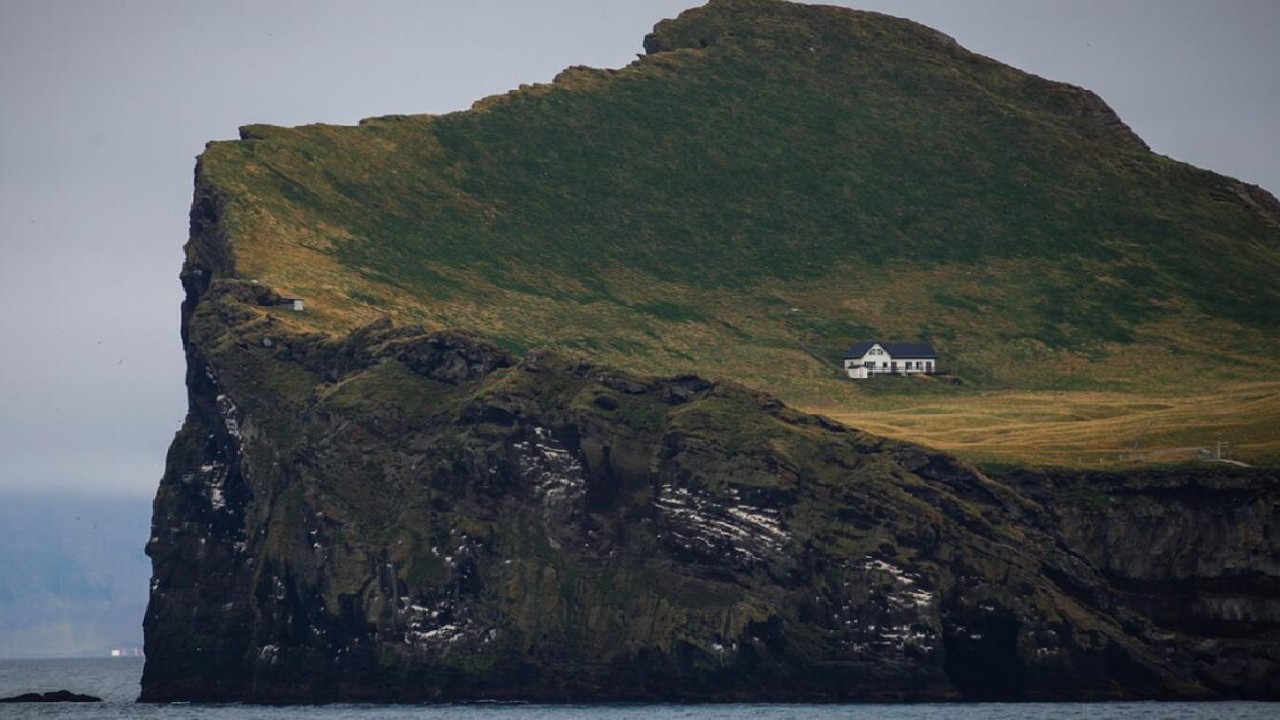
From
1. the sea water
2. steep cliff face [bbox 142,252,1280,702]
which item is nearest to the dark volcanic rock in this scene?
steep cliff face [bbox 142,252,1280,702]

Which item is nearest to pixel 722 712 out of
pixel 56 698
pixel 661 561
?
pixel 661 561

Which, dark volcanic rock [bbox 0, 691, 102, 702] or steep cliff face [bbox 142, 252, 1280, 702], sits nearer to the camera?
steep cliff face [bbox 142, 252, 1280, 702]

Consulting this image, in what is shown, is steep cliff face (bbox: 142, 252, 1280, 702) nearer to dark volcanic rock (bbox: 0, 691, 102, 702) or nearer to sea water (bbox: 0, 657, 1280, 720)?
sea water (bbox: 0, 657, 1280, 720)

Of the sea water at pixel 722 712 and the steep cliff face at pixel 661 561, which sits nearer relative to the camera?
the sea water at pixel 722 712

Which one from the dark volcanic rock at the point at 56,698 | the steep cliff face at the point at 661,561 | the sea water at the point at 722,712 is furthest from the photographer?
the dark volcanic rock at the point at 56,698

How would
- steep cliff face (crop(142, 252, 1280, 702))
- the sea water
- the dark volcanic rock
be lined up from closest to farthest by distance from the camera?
the sea water → steep cliff face (crop(142, 252, 1280, 702)) → the dark volcanic rock

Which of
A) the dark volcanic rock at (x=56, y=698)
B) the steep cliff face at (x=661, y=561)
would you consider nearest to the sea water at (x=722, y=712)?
the steep cliff face at (x=661, y=561)

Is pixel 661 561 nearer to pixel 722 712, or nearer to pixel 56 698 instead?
pixel 722 712

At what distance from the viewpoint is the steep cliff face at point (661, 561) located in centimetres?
16312

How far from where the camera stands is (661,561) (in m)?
170

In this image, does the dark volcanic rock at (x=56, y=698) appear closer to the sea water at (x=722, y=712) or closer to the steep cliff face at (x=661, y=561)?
the steep cliff face at (x=661, y=561)

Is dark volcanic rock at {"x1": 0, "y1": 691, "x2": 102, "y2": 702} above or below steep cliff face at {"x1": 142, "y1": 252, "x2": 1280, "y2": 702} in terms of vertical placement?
below

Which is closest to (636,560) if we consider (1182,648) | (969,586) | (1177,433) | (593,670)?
(593,670)

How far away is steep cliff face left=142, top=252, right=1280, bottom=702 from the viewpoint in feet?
535
